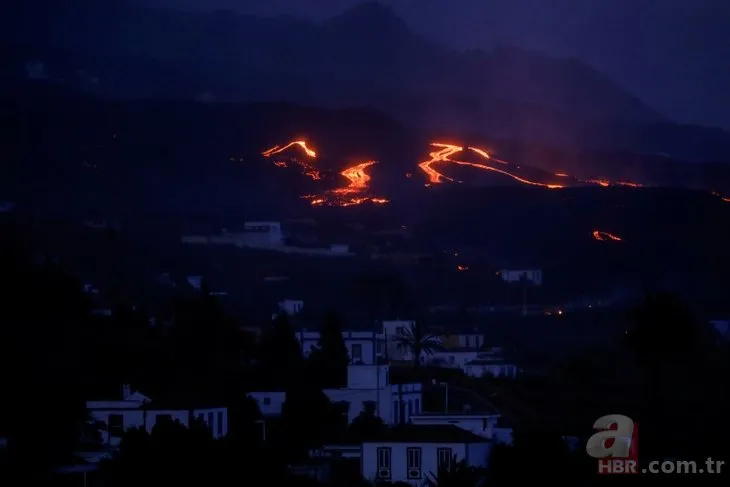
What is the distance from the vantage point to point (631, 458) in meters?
19.8

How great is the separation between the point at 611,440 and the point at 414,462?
3742 mm

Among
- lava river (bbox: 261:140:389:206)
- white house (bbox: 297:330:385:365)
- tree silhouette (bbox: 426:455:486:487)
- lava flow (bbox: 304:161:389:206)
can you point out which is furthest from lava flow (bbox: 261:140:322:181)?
tree silhouette (bbox: 426:455:486:487)

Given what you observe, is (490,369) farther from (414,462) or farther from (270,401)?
(414,462)

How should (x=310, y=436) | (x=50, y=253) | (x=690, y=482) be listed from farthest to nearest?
(x=50, y=253) < (x=310, y=436) < (x=690, y=482)

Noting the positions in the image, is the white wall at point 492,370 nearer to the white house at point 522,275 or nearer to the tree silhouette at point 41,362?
the tree silhouette at point 41,362

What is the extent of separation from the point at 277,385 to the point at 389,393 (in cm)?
278

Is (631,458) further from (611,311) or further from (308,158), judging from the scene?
(308,158)

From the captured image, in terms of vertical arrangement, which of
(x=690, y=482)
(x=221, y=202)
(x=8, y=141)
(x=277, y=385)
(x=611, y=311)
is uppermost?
(x=8, y=141)

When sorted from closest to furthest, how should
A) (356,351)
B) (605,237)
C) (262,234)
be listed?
(356,351) < (262,234) < (605,237)

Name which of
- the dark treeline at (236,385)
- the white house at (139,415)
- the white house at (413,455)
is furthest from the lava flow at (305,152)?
the white house at (413,455)

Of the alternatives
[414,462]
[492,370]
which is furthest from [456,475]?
[492,370]

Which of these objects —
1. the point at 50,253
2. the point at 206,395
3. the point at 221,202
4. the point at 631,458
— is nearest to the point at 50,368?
the point at 206,395

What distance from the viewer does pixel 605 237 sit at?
222 feet
